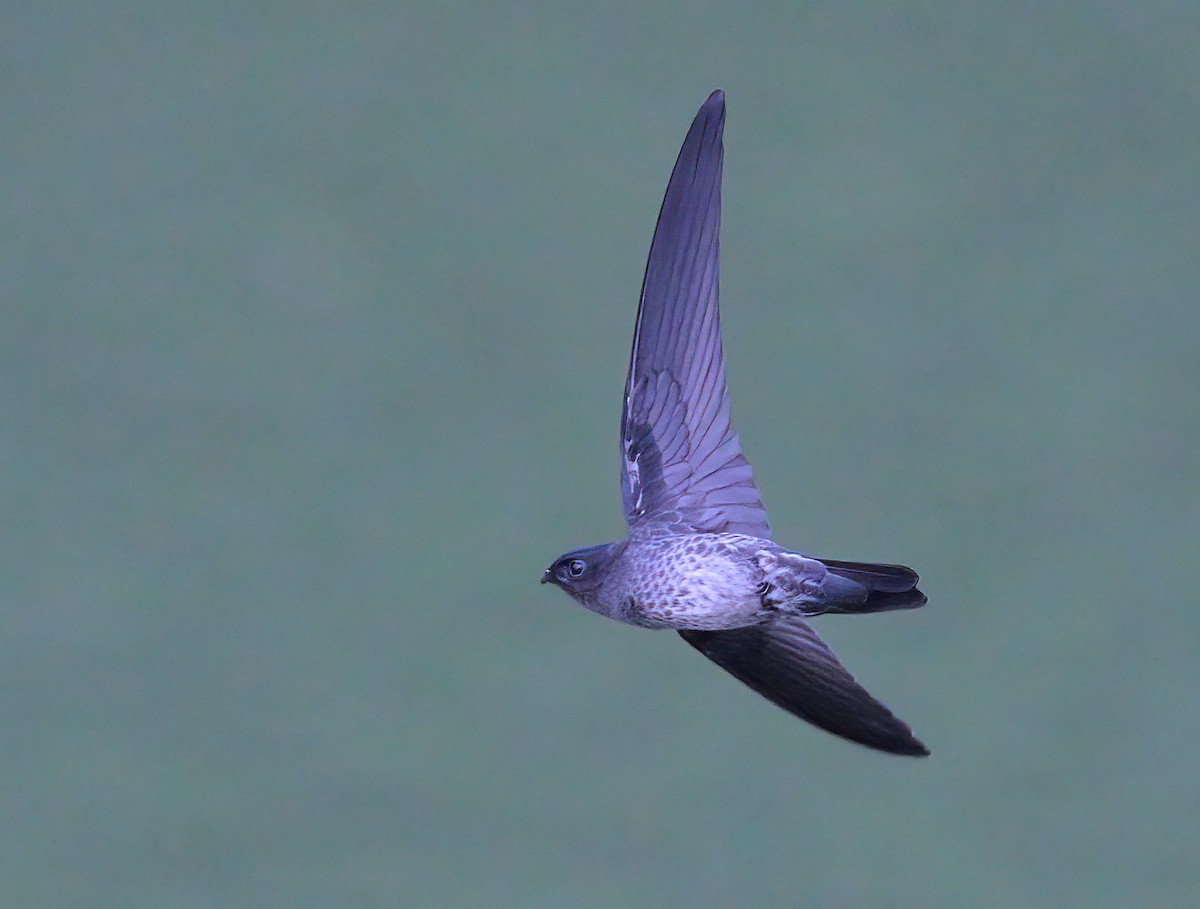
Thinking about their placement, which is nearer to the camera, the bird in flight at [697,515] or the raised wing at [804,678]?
the bird in flight at [697,515]

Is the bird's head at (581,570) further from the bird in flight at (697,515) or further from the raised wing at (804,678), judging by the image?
the raised wing at (804,678)

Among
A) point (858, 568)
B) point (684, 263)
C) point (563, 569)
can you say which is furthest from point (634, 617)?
point (684, 263)

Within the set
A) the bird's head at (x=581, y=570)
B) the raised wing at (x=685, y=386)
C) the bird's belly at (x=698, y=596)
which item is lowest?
the bird's belly at (x=698, y=596)

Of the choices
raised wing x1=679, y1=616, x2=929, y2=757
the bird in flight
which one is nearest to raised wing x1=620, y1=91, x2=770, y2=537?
the bird in flight

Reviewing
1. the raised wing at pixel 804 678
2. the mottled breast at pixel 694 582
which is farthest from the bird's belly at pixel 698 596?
the raised wing at pixel 804 678

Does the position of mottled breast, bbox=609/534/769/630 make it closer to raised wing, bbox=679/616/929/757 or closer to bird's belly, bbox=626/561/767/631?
bird's belly, bbox=626/561/767/631

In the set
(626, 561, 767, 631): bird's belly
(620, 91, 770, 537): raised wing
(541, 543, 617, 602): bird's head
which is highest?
(620, 91, 770, 537): raised wing

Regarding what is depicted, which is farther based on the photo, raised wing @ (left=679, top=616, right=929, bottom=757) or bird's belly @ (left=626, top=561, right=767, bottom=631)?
raised wing @ (left=679, top=616, right=929, bottom=757)

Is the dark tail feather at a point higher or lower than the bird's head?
lower
